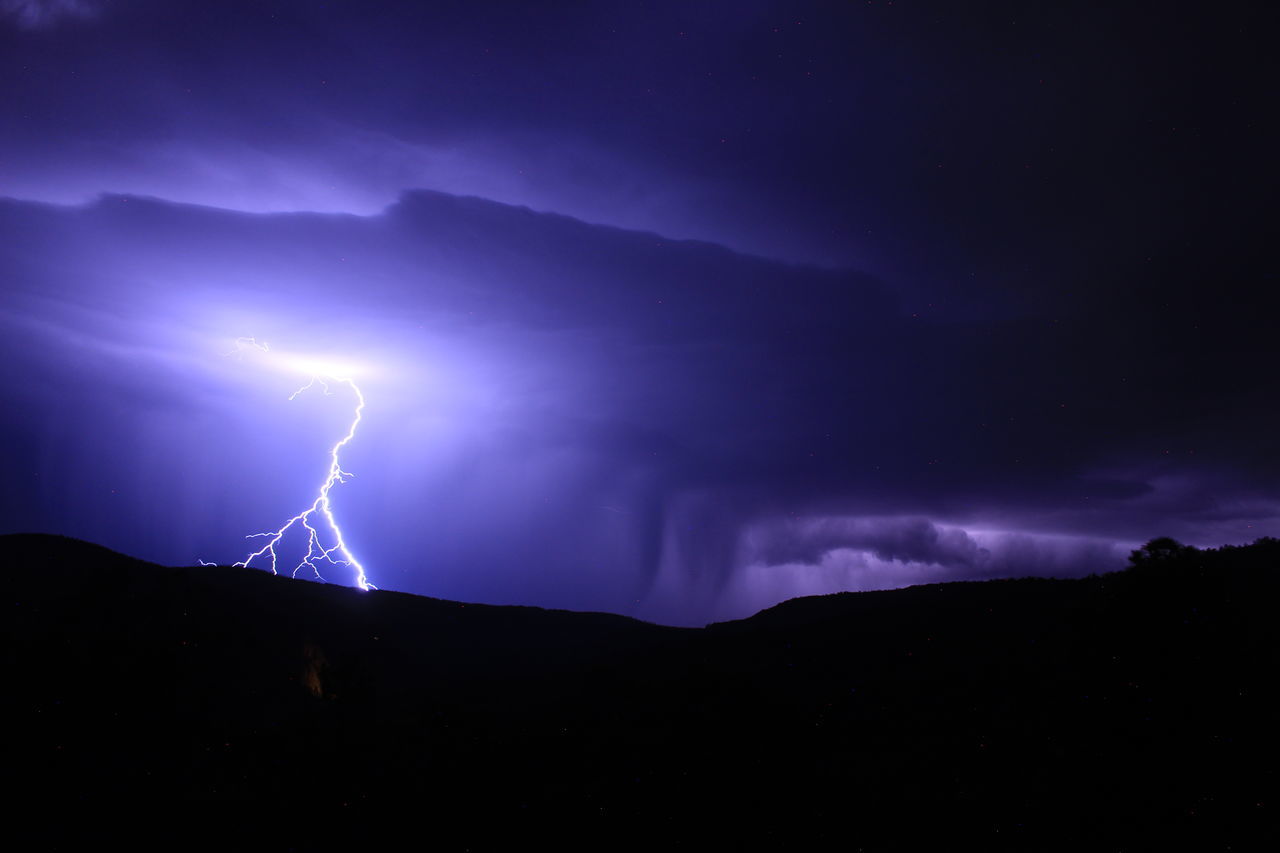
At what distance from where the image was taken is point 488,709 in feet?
68.2

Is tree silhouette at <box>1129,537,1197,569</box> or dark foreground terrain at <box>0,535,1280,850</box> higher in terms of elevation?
tree silhouette at <box>1129,537,1197,569</box>

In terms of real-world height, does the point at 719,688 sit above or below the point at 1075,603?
below

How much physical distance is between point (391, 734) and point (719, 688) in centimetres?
998

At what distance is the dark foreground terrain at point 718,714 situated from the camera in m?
13.6

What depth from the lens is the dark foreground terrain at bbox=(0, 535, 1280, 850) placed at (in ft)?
44.7

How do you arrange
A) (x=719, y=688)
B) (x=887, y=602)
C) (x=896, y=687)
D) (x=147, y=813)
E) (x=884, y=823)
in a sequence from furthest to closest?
(x=887, y=602)
(x=719, y=688)
(x=896, y=687)
(x=147, y=813)
(x=884, y=823)

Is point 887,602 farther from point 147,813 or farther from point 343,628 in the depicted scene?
point 147,813

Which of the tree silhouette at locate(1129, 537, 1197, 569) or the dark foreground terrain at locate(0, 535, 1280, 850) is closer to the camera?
the dark foreground terrain at locate(0, 535, 1280, 850)

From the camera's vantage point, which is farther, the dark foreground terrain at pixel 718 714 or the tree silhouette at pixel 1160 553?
the tree silhouette at pixel 1160 553

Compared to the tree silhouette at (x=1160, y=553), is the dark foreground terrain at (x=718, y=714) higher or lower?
lower

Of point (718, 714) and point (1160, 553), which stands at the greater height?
point (1160, 553)

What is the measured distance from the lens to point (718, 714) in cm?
1850

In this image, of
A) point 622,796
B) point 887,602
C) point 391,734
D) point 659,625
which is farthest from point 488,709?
point 887,602

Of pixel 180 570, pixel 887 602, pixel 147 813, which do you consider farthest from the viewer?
pixel 180 570
